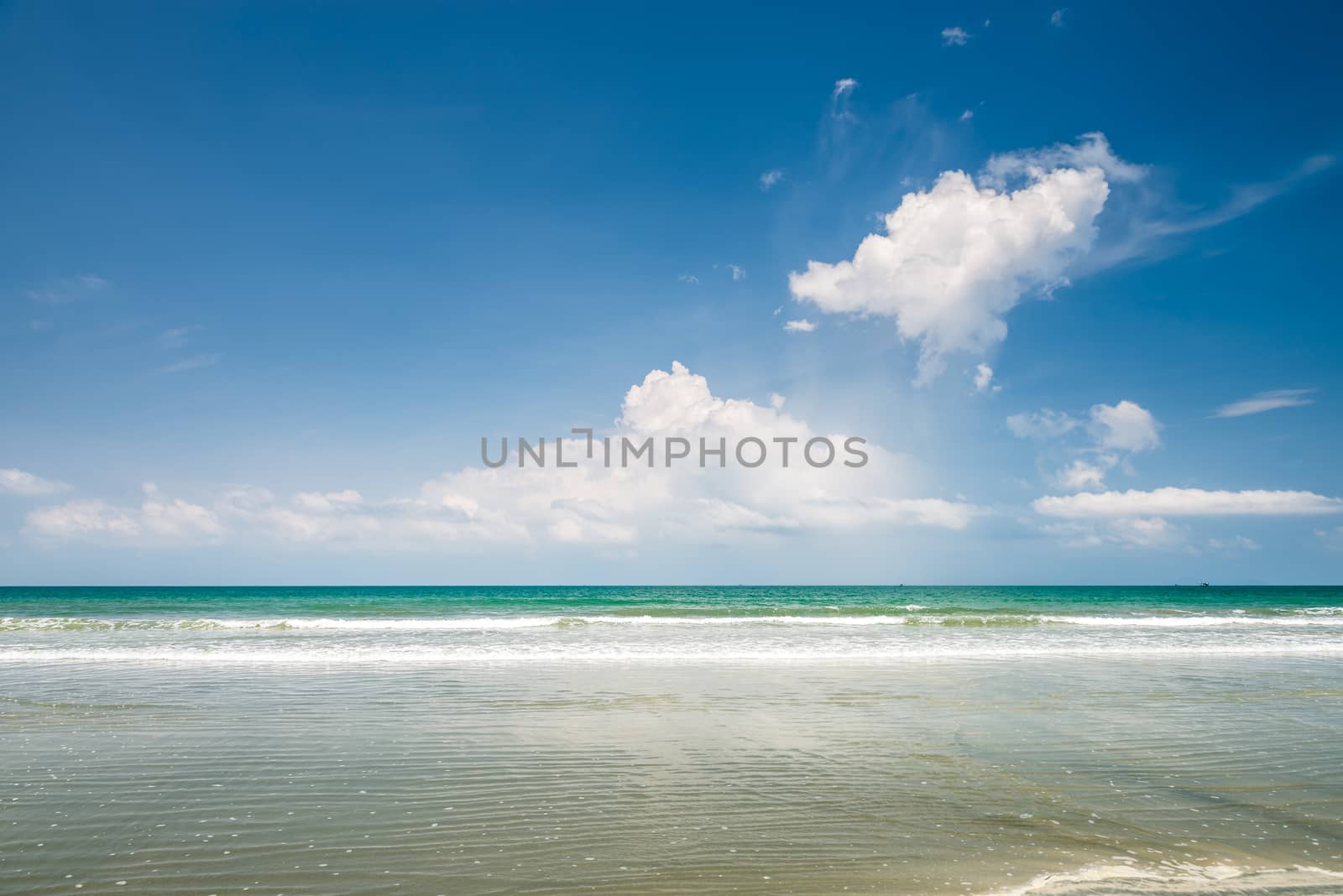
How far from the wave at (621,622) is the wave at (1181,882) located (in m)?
27.8

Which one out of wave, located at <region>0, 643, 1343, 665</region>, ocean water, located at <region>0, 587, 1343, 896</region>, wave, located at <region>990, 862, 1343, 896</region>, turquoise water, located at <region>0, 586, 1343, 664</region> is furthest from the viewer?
turquoise water, located at <region>0, 586, 1343, 664</region>

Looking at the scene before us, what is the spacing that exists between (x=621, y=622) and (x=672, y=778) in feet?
93.9

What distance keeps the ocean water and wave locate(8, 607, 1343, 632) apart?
47.9 feet

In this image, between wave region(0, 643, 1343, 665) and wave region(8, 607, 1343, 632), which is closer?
wave region(0, 643, 1343, 665)

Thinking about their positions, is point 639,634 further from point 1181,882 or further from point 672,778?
point 1181,882

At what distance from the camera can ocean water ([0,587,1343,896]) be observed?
5.60 m

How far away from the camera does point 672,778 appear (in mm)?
8070

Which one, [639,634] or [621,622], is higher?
[639,634]

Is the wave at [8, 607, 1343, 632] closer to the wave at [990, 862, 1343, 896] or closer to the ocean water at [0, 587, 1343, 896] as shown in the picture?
the ocean water at [0, 587, 1343, 896]

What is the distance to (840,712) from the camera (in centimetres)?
1168

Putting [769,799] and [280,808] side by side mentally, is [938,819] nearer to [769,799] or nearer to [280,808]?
[769,799]

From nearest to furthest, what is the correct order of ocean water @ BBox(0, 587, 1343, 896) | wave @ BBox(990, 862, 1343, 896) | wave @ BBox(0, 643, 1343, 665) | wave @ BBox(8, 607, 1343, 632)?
wave @ BBox(990, 862, 1343, 896) < ocean water @ BBox(0, 587, 1343, 896) < wave @ BBox(0, 643, 1343, 665) < wave @ BBox(8, 607, 1343, 632)

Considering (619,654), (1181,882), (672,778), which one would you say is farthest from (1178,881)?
(619,654)

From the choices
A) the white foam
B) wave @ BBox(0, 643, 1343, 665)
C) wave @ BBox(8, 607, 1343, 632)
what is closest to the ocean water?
the white foam
